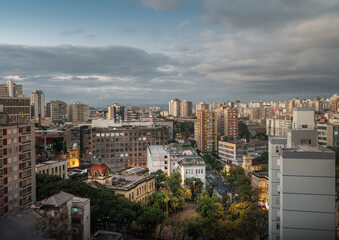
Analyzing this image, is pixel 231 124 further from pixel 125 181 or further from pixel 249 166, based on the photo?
pixel 125 181

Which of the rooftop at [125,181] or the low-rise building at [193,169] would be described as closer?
the rooftop at [125,181]

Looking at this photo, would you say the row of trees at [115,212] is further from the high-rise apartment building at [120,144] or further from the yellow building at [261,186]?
the high-rise apartment building at [120,144]

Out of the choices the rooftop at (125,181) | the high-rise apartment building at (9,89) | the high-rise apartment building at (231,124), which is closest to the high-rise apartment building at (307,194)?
the rooftop at (125,181)

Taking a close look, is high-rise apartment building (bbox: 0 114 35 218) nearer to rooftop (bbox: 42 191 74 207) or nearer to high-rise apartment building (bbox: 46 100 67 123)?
rooftop (bbox: 42 191 74 207)

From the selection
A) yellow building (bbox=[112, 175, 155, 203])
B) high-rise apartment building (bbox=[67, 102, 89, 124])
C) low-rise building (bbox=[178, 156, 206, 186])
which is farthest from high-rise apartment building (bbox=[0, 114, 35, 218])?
high-rise apartment building (bbox=[67, 102, 89, 124])

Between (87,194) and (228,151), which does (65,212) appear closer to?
(87,194)
